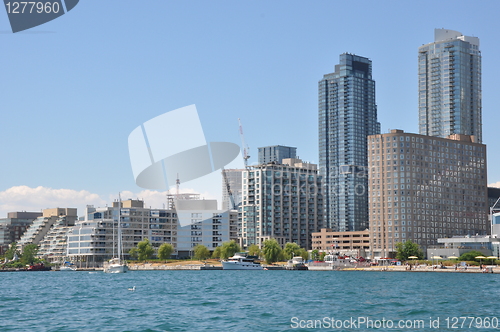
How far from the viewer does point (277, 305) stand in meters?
82.4

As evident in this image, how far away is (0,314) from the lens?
74062mm

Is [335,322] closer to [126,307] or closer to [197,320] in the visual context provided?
[197,320]

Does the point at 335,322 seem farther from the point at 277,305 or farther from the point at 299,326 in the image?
the point at 277,305

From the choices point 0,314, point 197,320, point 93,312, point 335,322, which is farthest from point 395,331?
point 0,314

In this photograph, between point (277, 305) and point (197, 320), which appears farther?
point (277, 305)

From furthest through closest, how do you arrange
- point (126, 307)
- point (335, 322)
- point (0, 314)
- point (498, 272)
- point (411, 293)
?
point (498, 272)
point (411, 293)
point (126, 307)
point (0, 314)
point (335, 322)

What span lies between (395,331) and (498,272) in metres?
147

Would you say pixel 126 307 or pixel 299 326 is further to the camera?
pixel 126 307

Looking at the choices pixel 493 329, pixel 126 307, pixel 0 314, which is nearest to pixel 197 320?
pixel 126 307

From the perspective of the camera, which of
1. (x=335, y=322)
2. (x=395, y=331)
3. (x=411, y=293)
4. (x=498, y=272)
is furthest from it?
(x=498, y=272)

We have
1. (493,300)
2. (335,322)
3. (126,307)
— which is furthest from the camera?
(493,300)

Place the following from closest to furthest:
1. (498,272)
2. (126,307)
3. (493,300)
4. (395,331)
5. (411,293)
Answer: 1. (395,331)
2. (126,307)
3. (493,300)
4. (411,293)
5. (498,272)

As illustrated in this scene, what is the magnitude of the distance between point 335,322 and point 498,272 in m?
144

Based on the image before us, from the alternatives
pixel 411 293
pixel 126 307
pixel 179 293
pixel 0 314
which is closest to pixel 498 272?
pixel 411 293
